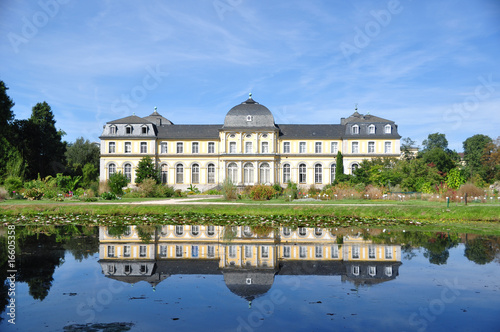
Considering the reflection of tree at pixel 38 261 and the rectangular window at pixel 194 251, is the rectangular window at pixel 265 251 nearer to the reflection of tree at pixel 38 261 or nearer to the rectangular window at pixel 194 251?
the rectangular window at pixel 194 251

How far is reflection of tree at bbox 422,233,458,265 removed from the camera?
350 inches

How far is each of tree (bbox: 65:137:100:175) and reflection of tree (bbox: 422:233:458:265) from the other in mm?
46443

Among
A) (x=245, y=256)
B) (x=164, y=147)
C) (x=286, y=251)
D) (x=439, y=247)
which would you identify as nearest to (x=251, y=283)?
(x=245, y=256)

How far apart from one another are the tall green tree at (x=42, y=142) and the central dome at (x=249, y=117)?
62.2 feet

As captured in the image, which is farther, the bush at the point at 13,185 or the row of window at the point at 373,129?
the row of window at the point at 373,129

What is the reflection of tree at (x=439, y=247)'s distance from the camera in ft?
29.1

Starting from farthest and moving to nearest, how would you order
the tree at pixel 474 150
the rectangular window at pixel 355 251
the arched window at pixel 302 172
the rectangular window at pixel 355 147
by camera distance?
the tree at pixel 474 150, the arched window at pixel 302 172, the rectangular window at pixel 355 147, the rectangular window at pixel 355 251

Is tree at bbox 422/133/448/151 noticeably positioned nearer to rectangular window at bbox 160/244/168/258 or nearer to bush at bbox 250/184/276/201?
bush at bbox 250/184/276/201

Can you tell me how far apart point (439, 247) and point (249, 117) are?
30.3 meters

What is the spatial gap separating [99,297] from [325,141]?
3573cm

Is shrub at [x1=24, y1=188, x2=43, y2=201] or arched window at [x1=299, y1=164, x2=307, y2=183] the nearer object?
shrub at [x1=24, y1=188, x2=43, y2=201]

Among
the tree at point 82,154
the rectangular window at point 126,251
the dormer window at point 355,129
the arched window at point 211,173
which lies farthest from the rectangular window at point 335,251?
the tree at point 82,154

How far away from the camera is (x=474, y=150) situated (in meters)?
57.2

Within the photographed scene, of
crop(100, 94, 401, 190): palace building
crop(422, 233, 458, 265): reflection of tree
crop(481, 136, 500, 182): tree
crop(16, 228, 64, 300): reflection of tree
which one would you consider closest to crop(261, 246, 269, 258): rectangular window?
crop(422, 233, 458, 265): reflection of tree
